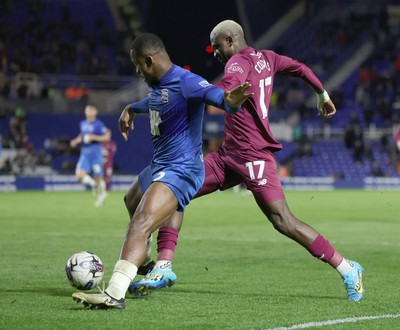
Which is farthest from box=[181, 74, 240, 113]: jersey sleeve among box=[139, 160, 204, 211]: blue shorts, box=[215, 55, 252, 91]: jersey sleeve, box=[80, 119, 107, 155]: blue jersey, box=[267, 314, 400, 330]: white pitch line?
box=[80, 119, 107, 155]: blue jersey

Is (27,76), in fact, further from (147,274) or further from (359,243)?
(147,274)

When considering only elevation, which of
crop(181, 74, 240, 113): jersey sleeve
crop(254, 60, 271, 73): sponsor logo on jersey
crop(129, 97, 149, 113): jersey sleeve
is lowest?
crop(129, 97, 149, 113): jersey sleeve

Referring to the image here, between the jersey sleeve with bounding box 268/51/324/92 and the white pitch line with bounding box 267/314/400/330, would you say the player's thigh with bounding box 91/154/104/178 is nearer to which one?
the jersey sleeve with bounding box 268/51/324/92

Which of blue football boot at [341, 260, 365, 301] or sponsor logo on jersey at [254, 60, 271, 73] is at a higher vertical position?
sponsor logo on jersey at [254, 60, 271, 73]

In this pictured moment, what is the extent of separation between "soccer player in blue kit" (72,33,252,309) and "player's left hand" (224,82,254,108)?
16 centimetres

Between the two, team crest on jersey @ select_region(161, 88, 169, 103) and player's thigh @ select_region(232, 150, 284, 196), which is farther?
player's thigh @ select_region(232, 150, 284, 196)

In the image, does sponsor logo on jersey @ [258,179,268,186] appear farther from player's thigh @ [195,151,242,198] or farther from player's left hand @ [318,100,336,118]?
player's left hand @ [318,100,336,118]

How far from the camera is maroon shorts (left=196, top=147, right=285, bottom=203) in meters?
8.27

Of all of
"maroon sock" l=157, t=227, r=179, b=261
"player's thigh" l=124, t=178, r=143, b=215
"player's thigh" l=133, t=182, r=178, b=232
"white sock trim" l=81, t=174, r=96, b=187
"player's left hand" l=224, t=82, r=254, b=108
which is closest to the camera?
"player's left hand" l=224, t=82, r=254, b=108

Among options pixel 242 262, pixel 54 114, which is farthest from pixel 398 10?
pixel 242 262

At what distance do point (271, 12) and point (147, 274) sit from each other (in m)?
42.9

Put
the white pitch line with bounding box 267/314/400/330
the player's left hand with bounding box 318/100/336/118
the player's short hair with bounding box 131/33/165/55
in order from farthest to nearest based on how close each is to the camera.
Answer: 1. the player's left hand with bounding box 318/100/336/118
2. the player's short hair with bounding box 131/33/165/55
3. the white pitch line with bounding box 267/314/400/330

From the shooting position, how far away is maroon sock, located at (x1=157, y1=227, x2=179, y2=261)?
8375 millimetres

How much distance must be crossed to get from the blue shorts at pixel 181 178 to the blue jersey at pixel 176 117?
6cm
